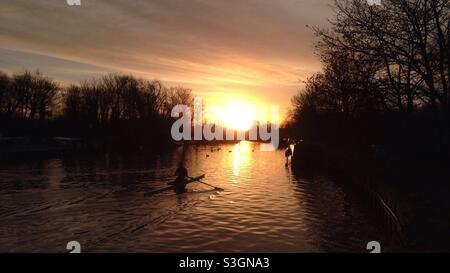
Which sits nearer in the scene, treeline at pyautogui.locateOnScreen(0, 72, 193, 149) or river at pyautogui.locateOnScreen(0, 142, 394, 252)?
river at pyautogui.locateOnScreen(0, 142, 394, 252)

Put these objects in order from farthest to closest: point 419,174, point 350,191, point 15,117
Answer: point 15,117 → point 350,191 → point 419,174

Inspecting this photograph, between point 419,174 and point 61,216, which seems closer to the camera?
point 61,216

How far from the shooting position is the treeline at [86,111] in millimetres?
96562

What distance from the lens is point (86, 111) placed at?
357 ft

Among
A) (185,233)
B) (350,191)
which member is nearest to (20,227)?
(185,233)

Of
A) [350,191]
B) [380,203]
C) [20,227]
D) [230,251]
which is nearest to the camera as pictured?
[230,251]

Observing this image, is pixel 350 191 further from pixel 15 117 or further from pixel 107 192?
pixel 15 117

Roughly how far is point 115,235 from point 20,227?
14.6 ft

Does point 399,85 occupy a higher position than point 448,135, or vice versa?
point 399,85

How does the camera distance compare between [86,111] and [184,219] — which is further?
[86,111]

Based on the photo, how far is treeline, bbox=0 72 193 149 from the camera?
96.6 m

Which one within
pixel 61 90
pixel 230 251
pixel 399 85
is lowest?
pixel 230 251

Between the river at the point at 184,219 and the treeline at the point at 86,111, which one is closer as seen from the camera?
the river at the point at 184,219

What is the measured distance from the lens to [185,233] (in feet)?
54.3
